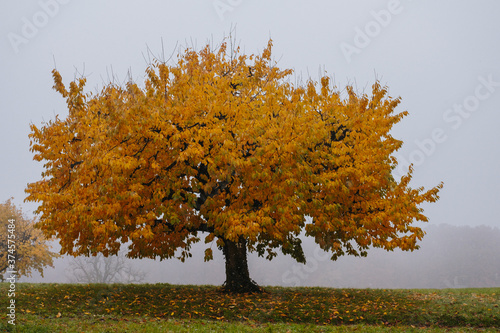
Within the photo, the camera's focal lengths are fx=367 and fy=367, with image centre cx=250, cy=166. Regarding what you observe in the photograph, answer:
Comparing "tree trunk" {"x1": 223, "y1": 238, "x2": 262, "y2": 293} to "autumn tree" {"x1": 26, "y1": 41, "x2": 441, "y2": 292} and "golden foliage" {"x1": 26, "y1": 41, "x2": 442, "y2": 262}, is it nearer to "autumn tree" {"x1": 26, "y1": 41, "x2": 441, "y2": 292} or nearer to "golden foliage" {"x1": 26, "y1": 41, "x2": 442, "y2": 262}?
"autumn tree" {"x1": 26, "y1": 41, "x2": 441, "y2": 292}

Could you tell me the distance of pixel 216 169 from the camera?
48.3ft

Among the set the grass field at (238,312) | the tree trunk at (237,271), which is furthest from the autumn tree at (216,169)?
the grass field at (238,312)

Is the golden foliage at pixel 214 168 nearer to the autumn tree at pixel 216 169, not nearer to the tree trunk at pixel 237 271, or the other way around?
the autumn tree at pixel 216 169

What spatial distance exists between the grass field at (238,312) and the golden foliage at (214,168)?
2.18 metres

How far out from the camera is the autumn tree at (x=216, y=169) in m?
13.5

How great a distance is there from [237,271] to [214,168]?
634 centimetres

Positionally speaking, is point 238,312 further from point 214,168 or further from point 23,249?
point 23,249

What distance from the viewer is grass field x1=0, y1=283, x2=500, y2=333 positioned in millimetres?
11234

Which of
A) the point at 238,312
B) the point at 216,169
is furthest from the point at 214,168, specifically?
the point at 238,312

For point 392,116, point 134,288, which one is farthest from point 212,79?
point 134,288

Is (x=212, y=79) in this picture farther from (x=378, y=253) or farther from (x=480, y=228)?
(x=480, y=228)

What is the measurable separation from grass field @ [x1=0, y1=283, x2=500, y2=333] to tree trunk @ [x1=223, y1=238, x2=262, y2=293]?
28.4 inches

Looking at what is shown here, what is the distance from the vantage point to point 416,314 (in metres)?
14.4

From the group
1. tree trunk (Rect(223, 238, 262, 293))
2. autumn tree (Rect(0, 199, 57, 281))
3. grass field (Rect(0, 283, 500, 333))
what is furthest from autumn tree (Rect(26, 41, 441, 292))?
autumn tree (Rect(0, 199, 57, 281))
